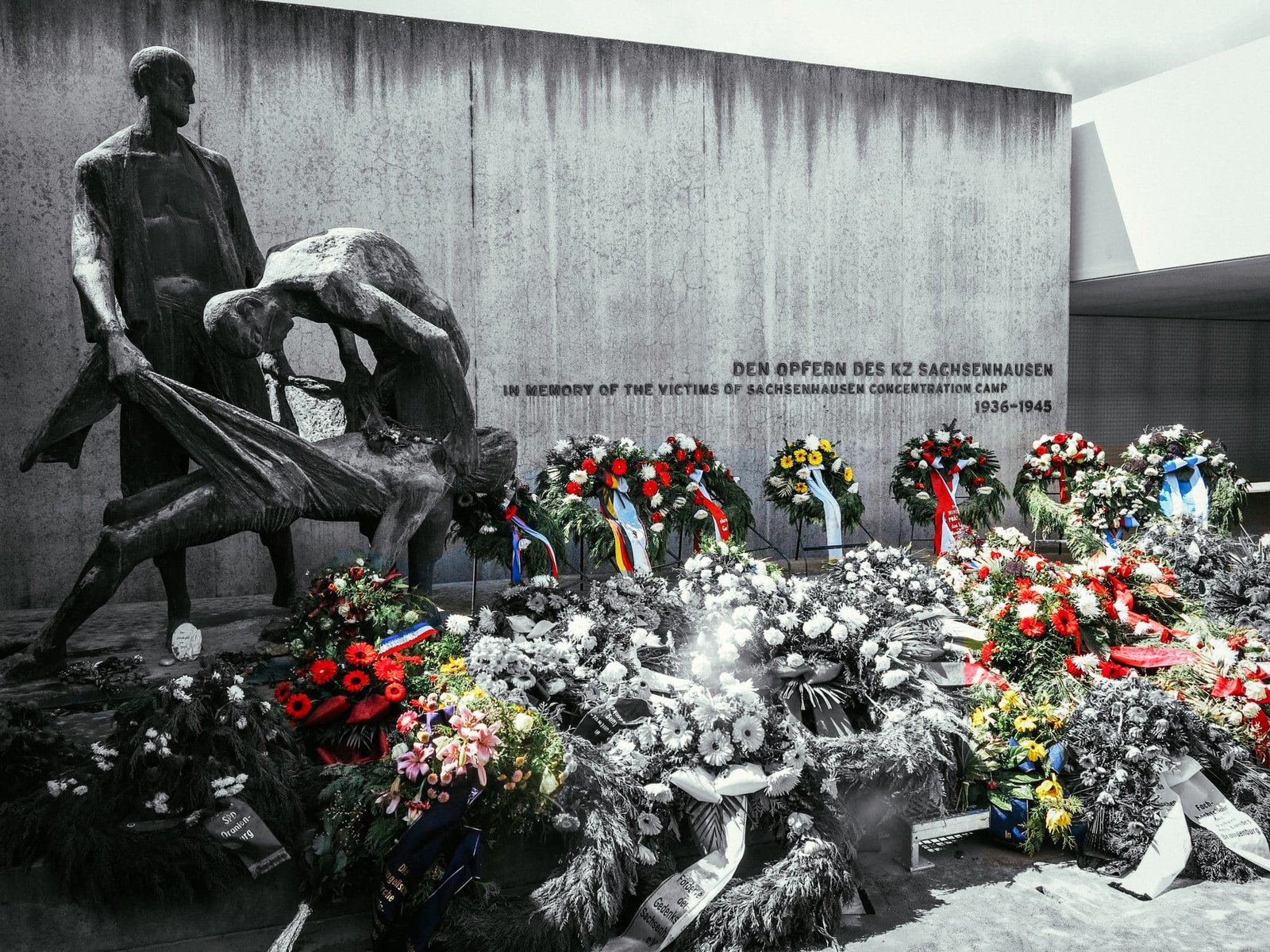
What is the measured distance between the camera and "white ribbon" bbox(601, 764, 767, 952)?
285 centimetres

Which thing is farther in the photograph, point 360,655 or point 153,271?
point 153,271

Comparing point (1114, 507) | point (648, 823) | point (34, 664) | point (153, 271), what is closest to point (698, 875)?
point (648, 823)

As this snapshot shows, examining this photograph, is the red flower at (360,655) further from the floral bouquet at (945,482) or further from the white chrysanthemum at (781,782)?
the floral bouquet at (945,482)

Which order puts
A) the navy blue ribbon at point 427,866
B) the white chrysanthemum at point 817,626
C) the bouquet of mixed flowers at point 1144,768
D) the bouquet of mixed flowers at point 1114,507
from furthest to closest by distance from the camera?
the bouquet of mixed flowers at point 1114,507, the white chrysanthemum at point 817,626, the bouquet of mixed flowers at point 1144,768, the navy blue ribbon at point 427,866

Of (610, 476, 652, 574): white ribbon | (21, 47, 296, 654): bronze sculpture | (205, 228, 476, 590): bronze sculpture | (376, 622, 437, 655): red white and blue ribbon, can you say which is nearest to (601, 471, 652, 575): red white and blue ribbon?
(610, 476, 652, 574): white ribbon

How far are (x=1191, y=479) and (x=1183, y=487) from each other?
8cm

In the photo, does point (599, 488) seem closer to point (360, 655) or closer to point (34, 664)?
point (360, 655)

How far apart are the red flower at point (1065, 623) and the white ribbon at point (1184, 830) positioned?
2.72ft

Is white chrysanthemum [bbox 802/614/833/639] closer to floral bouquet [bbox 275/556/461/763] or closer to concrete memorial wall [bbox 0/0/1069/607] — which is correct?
floral bouquet [bbox 275/556/461/763]

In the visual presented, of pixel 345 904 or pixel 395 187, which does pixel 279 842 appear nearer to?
pixel 345 904

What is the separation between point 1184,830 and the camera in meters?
3.33

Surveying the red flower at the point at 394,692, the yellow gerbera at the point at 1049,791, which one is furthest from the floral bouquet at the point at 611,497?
the yellow gerbera at the point at 1049,791

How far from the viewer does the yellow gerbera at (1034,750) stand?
3.64 meters

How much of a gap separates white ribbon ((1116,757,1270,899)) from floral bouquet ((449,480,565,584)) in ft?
11.1
